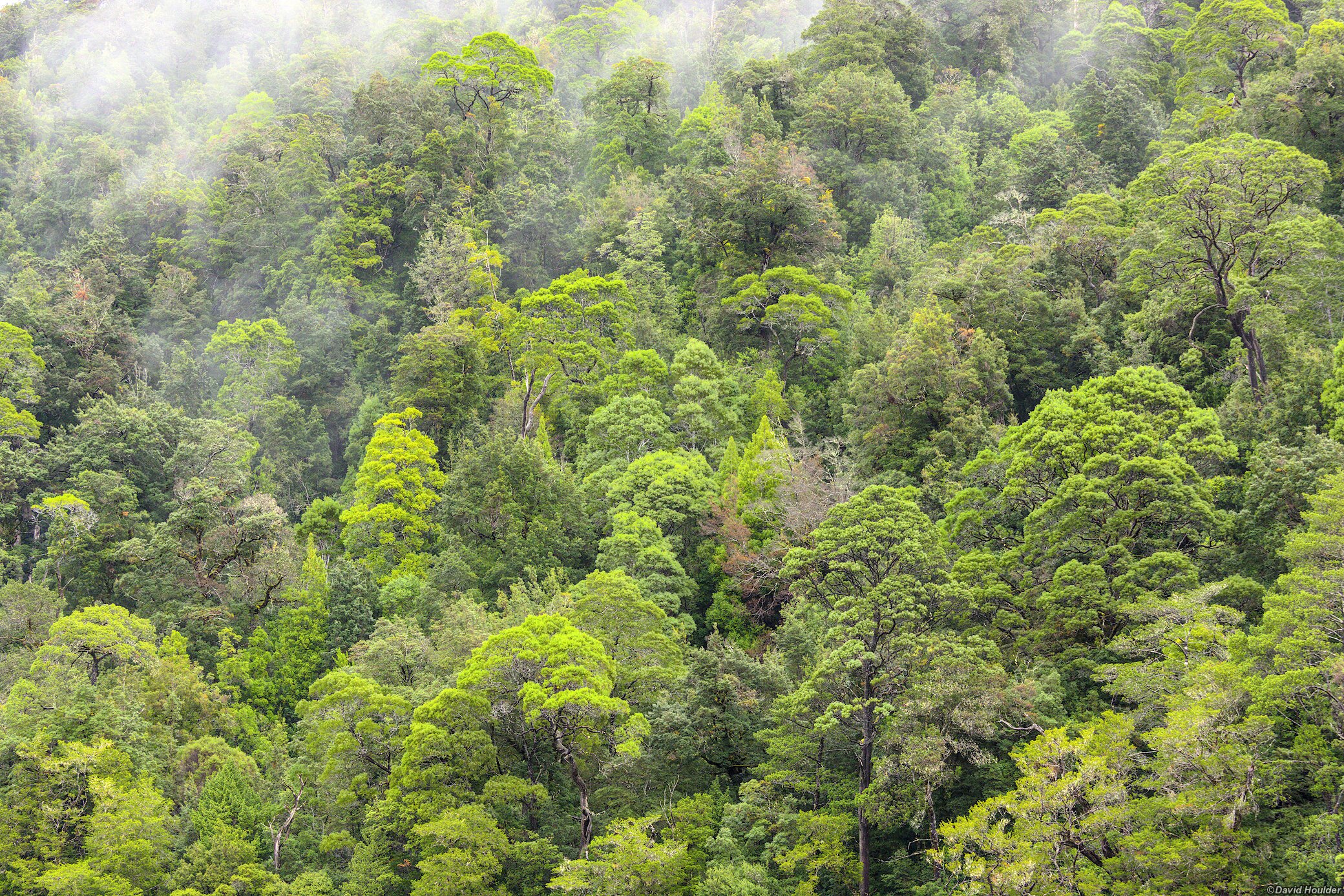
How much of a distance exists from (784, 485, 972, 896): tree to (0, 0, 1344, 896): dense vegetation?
0.14 metres

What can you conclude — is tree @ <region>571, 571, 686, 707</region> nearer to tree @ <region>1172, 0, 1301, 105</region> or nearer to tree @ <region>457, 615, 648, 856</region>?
tree @ <region>457, 615, 648, 856</region>

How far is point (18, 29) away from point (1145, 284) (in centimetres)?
9302

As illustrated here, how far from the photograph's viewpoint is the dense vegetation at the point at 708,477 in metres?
25.7

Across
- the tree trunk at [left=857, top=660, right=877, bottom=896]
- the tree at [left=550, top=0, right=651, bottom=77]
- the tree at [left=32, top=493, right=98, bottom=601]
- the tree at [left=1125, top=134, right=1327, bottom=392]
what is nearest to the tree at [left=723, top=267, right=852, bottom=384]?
the tree at [left=1125, top=134, right=1327, bottom=392]

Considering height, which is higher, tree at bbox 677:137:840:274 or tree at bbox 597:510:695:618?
tree at bbox 677:137:840:274

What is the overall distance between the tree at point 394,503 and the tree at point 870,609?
17767mm

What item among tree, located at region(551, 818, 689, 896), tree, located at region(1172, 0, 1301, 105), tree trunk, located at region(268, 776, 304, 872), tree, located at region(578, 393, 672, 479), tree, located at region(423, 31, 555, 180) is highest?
tree, located at region(423, 31, 555, 180)

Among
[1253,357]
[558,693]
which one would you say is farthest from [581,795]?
[1253,357]

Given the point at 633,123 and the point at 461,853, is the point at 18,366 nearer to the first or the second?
the point at 633,123

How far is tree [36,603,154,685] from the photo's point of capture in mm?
34688

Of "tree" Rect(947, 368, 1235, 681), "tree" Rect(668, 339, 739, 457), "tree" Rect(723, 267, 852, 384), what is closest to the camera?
"tree" Rect(947, 368, 1235, 681)

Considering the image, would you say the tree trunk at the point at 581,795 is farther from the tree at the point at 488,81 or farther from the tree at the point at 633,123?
the tree at the point at 488,81

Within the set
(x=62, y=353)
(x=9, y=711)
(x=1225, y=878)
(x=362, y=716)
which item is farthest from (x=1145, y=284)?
(x=62, y=353)

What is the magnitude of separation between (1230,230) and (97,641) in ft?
121
